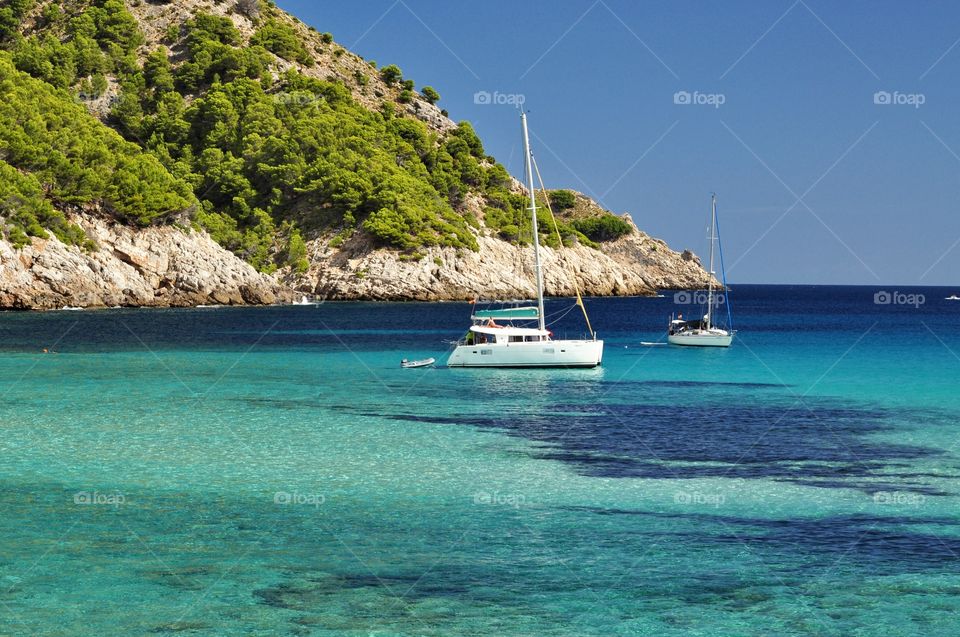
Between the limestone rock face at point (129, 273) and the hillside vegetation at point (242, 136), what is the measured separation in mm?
2536

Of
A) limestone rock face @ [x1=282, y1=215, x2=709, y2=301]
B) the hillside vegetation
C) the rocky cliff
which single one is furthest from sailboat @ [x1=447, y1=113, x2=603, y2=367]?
limestone rock face @ [x1=282, y1=215, x2=709, y2=301]

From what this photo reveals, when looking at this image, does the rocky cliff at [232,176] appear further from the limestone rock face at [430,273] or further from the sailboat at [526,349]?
the sailboat at [526,349]

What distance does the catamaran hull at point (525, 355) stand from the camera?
3797 centimetres

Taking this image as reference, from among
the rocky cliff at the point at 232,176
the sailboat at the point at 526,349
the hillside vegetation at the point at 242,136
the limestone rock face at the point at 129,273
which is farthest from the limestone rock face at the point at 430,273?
the sailboat at the point at 526,349

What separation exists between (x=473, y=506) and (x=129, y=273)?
74.4m

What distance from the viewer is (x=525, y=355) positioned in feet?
125

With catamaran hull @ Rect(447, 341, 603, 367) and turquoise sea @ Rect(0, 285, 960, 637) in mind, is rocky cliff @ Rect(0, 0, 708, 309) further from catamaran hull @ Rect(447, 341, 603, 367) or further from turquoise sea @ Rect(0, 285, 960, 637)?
turquoise sea @ Rect(0, 285, 960, 637)

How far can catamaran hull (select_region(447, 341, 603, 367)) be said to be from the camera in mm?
37969

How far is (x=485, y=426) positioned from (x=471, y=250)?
90096mm

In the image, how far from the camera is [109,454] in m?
19.1

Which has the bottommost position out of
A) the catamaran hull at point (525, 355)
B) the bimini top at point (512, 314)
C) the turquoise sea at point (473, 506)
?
the turquoise sea at point (473, 506)

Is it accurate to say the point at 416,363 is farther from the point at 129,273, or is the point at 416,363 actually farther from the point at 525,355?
the point at 129,273

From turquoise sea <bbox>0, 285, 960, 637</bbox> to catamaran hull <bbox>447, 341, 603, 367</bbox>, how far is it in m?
4.30

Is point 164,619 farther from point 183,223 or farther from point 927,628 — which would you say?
point 183,223
